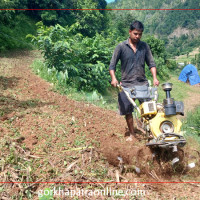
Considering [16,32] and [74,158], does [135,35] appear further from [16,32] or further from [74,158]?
[16,32]

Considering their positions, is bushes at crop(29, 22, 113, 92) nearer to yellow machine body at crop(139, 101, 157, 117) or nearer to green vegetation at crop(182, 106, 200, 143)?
green vegetation at crop(182, 106, 200, 143)

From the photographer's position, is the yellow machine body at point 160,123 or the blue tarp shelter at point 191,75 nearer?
the yellow machine body at point 160,123

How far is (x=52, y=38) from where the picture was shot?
851 centimetres

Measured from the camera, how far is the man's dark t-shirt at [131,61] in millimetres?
4145

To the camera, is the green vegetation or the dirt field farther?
the green vegetation

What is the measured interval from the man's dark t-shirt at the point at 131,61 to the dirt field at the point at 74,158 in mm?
1062

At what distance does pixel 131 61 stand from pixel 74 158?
1829 millimetres

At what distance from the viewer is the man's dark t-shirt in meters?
4.14

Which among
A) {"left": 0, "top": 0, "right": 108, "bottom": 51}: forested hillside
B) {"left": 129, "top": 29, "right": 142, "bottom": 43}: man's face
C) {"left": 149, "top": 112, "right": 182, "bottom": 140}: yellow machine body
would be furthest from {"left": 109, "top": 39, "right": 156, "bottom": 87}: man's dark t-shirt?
{"left": 0, "top": 0, "right": 108, "bottom": 51}: forested hillside

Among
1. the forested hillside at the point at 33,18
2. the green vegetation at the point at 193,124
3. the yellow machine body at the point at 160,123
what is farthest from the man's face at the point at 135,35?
the forested hillside at the point at 33,18

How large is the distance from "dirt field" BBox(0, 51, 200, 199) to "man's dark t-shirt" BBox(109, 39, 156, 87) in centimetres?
106

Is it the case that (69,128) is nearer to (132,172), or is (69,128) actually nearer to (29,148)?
(29,148)

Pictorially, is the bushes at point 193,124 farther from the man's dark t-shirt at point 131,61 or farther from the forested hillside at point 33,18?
the forested hillside at point 33,18

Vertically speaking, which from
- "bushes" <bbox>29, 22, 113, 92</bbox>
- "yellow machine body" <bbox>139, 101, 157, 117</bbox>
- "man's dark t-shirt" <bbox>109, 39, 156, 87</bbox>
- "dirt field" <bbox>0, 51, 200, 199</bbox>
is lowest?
"dirt field" <bbox>0, 51, 200, 199</bbox>
